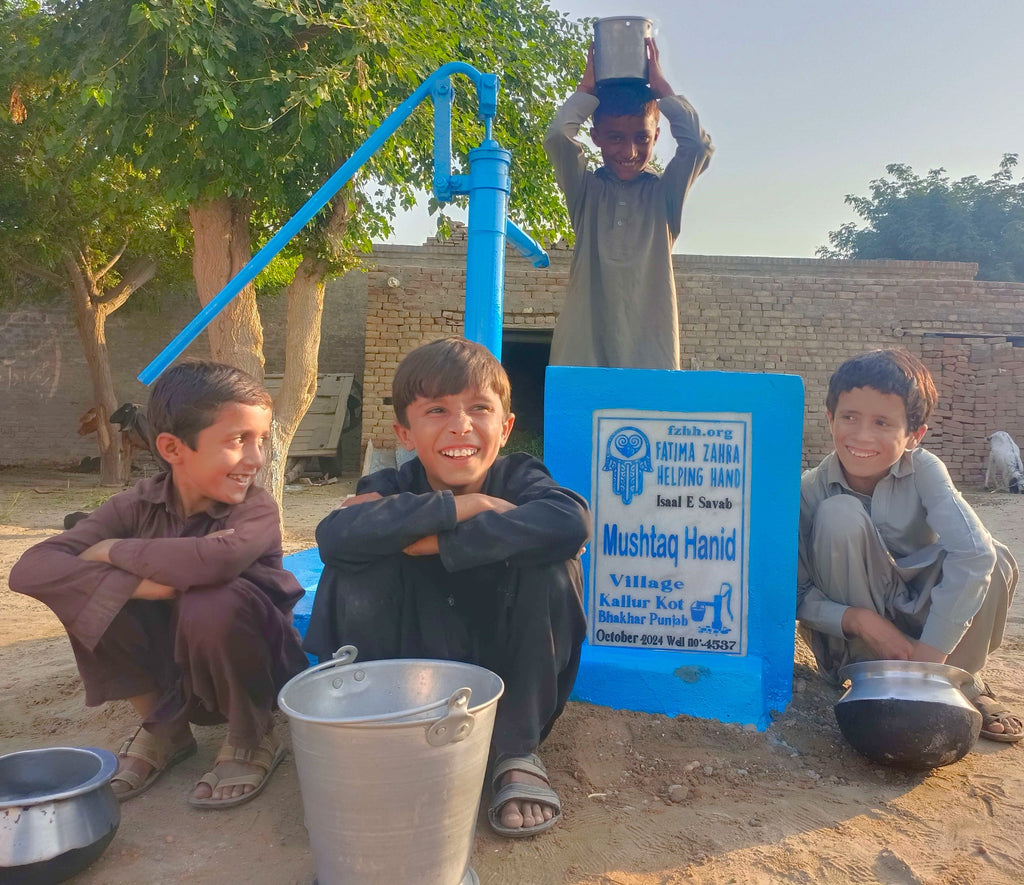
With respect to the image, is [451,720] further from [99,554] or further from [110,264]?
[110,264]

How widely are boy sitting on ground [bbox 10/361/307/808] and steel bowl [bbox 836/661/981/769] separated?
117cm

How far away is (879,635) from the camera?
71.1 inches

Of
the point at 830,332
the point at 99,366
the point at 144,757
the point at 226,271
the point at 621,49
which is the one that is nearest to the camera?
the point at 144,757

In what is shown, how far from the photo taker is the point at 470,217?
7.16 ft

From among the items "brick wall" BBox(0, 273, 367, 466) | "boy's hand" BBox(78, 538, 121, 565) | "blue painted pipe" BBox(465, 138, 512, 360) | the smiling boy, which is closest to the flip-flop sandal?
the smiling boy

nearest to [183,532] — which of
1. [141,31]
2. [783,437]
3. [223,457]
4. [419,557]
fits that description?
[223,457]

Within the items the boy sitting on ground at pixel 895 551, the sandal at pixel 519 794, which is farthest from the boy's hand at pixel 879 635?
the sandal at pixel 519 794

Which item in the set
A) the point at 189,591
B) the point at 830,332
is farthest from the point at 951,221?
the point at 189,591

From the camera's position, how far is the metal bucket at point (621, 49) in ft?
7.86

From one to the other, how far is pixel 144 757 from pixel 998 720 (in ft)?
6.24

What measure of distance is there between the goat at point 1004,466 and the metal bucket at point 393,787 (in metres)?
8.70

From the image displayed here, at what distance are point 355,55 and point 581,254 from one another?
8.69 ft

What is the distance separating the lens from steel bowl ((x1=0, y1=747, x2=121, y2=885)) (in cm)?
120

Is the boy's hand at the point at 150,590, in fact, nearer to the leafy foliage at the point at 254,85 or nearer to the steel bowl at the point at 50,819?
the steel bowl at the point at 50,819
